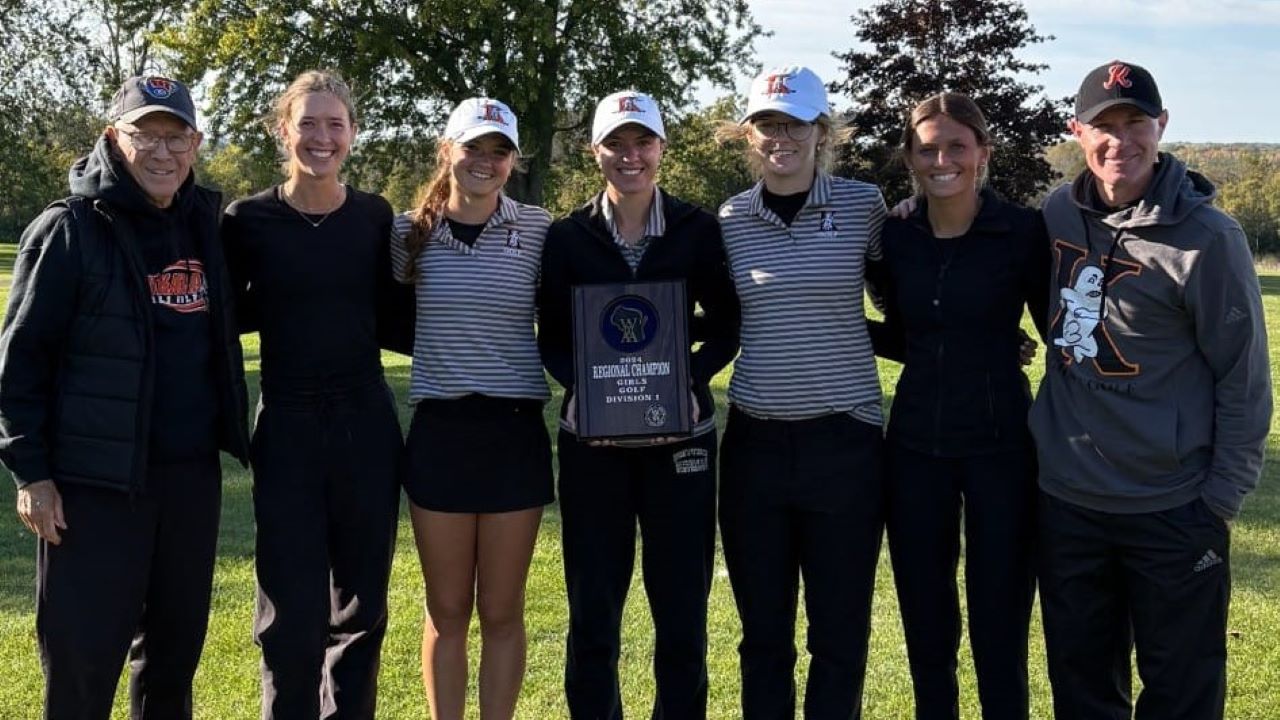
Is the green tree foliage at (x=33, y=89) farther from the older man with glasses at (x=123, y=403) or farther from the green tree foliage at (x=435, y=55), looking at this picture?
the older man with glasses at (x=123, y=403)

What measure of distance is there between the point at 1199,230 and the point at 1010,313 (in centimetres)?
62

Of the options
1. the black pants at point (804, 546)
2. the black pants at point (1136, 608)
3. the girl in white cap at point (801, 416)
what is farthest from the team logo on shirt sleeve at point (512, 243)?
the black pants at point (1136, 608)

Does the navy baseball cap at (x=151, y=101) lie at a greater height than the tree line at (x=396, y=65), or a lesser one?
lesser

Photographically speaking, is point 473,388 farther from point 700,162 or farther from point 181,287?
point 700,162

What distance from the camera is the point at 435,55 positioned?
29.9 metres

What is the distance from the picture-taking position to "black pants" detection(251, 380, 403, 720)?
161 inches

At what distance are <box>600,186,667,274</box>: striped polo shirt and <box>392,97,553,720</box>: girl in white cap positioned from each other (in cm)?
27

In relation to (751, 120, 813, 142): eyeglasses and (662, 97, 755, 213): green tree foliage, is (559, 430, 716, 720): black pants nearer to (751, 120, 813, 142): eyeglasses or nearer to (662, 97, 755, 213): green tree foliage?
(751, 120, 813, 142): eyeglasses

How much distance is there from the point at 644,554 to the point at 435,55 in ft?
90.2

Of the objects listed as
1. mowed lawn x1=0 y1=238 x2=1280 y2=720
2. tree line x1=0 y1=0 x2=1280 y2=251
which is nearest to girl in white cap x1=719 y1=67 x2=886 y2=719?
mowed lawn x1=0 y1=238 x2=1280 y2=720

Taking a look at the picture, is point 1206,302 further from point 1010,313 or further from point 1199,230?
point 1010,313

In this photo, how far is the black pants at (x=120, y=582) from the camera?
3.70m

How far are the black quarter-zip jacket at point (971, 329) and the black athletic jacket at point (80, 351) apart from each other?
2481 millimetres

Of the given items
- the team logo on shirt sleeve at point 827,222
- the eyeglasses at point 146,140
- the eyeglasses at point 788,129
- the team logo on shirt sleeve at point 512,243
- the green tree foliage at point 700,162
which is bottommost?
the team logo on shirt sleeve at point 512,243
